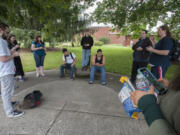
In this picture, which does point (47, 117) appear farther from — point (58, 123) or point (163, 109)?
point (163, 109)

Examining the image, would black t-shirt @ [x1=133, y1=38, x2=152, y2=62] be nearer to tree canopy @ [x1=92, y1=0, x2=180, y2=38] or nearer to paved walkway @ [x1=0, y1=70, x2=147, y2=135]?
paved walkway @ [x1=0, y1=70, x2=147, y2=135]

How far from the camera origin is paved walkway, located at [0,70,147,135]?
210 cm

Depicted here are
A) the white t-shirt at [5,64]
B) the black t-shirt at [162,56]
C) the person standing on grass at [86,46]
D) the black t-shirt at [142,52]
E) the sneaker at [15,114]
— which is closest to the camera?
the white t-shirt at [5,64]

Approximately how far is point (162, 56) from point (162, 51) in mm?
204

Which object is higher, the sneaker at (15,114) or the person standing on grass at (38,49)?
the person standing on grass at (38,49)

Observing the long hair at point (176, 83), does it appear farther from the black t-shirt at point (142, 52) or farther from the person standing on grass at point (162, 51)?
the black t-shirt at point (142, 52)

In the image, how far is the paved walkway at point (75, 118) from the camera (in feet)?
6.90

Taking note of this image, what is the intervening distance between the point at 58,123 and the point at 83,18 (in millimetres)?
11413

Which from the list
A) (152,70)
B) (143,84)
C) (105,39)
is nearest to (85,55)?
(152,70)

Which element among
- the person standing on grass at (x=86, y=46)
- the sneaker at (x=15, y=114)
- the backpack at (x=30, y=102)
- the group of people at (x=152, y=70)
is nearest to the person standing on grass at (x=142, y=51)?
the group of people at (x=152, y=70)

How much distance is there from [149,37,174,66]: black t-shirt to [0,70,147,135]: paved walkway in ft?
4.61

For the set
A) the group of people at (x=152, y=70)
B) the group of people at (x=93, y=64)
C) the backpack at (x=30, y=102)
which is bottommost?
the backpack at (x=30, y=102)

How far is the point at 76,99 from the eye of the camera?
321 centimetres

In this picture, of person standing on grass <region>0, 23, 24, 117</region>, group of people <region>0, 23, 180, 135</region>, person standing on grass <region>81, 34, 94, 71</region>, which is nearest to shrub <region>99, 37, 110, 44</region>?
person standing on grass <region>81, 34, 94, 71</region>
